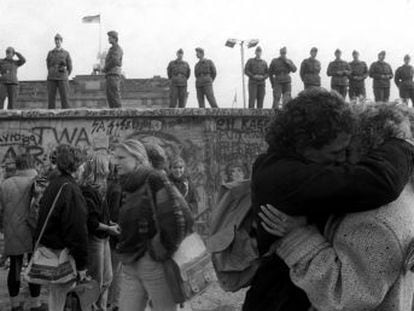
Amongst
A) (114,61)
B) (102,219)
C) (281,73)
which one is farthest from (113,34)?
(102,219)

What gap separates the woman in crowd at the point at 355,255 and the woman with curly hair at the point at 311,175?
4 centimetres

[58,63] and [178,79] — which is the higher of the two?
[58,63]

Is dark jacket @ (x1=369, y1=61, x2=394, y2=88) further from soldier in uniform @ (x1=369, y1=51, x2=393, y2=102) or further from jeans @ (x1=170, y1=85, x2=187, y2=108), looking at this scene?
jeans @ (x1=170, y1=85, x2=187, y2=108)

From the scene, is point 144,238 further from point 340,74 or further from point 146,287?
point 340,74

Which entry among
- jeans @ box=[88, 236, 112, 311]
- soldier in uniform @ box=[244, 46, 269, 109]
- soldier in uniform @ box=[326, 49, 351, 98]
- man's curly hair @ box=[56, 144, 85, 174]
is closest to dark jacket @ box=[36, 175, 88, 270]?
man's curly hair @ box=[56, 144, 85, 174]

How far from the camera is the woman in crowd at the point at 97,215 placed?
5.16 meters

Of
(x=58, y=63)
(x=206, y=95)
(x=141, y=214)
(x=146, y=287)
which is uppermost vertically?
(x=58, y=63)

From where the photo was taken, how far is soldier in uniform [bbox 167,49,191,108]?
15.1 m

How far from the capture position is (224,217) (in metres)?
2.17

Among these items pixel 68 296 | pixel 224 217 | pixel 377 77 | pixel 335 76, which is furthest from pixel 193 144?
pixel 224 217

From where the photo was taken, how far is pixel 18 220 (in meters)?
6.12

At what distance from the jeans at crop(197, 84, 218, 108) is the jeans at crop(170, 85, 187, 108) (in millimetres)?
359

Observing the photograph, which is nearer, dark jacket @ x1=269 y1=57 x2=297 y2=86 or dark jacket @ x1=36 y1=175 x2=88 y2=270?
dark jacket @ x1=36 y1=175 x2=88 y2=270

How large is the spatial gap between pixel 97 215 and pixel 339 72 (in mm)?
11634
